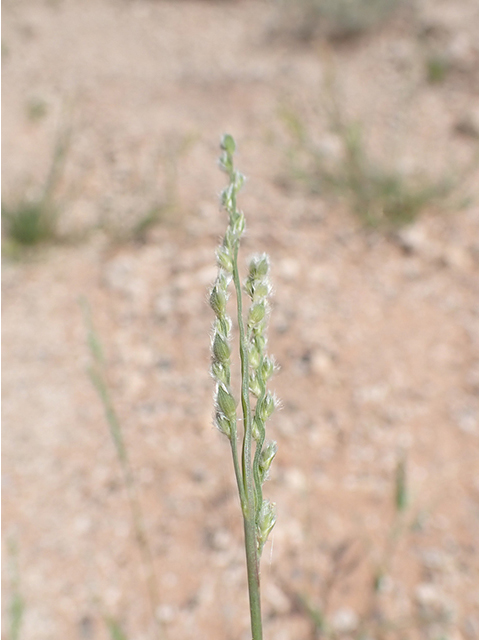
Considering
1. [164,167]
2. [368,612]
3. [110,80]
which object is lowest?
[368,612]

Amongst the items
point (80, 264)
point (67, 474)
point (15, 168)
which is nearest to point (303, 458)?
point (67, 474)

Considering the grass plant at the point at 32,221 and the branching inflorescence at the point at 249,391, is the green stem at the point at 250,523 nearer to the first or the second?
the branching inflorescence at the point at 249,391

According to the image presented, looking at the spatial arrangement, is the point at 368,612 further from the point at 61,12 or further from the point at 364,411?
the point at 61,12

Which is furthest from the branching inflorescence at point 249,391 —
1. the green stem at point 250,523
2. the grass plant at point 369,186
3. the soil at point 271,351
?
the grass plant at point 369,186

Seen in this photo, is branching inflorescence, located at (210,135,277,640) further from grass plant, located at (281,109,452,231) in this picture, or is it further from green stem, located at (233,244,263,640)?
grass plant, located at (281,109,452,231)

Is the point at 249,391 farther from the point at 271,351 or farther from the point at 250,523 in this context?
the point at 271,351

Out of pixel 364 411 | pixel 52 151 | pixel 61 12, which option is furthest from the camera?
pixel 61 12
